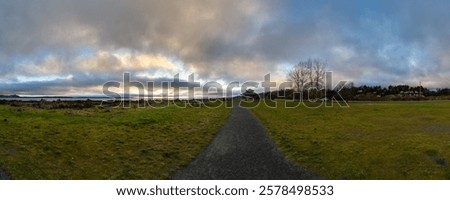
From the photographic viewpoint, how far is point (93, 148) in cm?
1758

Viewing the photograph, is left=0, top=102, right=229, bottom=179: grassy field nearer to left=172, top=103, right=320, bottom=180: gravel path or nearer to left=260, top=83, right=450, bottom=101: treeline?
left=172, top=103, right=320, bottom=180: gravel path

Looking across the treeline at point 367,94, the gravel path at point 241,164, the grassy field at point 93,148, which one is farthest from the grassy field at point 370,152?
the treeline at point 367,94

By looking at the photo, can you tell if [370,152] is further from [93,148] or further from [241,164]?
[93,148]

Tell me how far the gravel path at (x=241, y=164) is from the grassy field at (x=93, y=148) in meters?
0.86

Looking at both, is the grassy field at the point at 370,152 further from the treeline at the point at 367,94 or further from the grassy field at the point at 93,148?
the treeline at the point at 367,94

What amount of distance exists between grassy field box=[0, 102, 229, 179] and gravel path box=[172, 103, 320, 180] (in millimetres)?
864

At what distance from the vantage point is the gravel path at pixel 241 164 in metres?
13.0

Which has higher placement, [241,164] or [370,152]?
[370,152]

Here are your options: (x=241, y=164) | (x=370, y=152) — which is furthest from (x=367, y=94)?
(x=241, y=164)

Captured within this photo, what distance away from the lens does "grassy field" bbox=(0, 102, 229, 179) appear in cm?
1372

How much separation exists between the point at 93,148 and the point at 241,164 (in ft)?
27.4

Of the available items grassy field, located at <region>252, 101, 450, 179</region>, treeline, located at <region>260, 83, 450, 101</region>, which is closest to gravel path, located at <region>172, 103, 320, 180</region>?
A: grassy field, located at <region>252, 101, 450, 179</region>

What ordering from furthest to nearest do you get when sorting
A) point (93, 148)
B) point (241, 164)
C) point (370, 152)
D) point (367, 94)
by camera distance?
point (367, 94) < point (93, 148) < point (370, 152) < point (241, 164)

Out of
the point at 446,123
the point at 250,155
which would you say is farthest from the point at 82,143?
the point at 446,123
